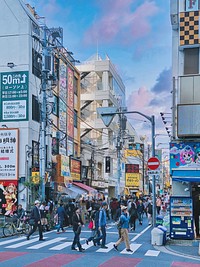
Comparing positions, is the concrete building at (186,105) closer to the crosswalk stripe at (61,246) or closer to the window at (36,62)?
the crosswalk stripe at (61,246)

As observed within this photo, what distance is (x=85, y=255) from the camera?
15.6 metres

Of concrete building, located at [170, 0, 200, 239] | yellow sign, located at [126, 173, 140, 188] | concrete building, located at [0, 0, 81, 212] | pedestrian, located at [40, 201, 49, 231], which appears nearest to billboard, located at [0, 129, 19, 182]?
concrete building, located at [0, 0, 81, 212]

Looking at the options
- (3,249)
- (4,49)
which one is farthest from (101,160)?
(3,249)

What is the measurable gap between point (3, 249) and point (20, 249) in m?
0.68

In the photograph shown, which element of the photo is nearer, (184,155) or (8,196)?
(184,155)

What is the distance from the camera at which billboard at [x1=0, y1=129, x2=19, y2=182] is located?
3173 centimetres

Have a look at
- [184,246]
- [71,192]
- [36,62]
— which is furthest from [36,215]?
[36,62]

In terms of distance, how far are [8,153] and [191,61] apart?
16.2 metres

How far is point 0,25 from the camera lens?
110ft

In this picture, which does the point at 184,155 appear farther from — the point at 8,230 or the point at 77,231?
the point at 8,230

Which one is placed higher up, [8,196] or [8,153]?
[8,153]

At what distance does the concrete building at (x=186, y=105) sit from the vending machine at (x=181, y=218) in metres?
0.18

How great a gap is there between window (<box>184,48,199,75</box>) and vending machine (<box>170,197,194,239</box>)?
19.2 feet

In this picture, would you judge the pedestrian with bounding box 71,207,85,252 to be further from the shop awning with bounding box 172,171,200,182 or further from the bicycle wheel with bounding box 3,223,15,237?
the bicycle wheel with bounding box 3,223,15,237
